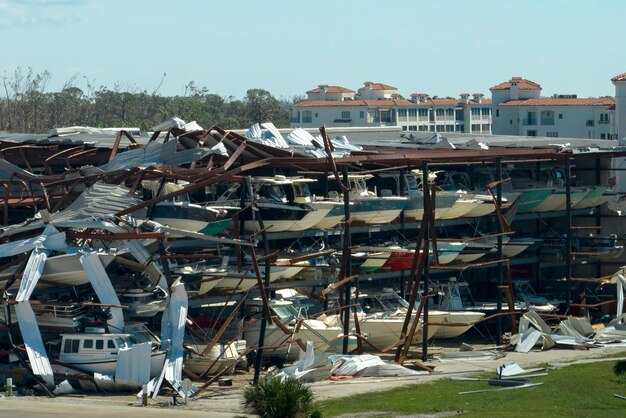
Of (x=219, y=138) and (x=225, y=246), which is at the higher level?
(x=219, y=138)

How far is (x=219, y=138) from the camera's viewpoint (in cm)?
6875

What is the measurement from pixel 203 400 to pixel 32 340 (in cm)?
668

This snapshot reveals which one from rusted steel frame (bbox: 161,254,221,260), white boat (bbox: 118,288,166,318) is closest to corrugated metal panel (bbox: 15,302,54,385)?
white boat (bbox: 118,288,166,318)

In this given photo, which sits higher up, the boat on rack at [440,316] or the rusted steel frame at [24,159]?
the rusted steel frame at [24,159]

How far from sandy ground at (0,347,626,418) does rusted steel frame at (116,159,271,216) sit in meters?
7.50

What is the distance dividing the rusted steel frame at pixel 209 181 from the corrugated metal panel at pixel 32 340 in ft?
19.6

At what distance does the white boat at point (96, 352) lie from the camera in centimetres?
5450

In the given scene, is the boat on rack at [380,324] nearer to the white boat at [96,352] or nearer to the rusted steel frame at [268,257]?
the rusted steel frame at [268,257]

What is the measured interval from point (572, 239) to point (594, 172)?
653 centimetres

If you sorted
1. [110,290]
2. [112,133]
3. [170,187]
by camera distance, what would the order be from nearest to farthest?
[110,290] < [170,187] < [112,133]

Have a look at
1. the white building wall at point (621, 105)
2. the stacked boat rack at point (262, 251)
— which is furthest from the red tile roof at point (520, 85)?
the stacked boat rack at point (262, 251)

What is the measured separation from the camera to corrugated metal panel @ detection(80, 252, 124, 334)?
55.7 metres

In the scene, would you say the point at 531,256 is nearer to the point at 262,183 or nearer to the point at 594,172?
the point at 594,172

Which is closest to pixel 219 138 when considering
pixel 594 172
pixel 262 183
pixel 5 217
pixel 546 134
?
pixel 262 183
